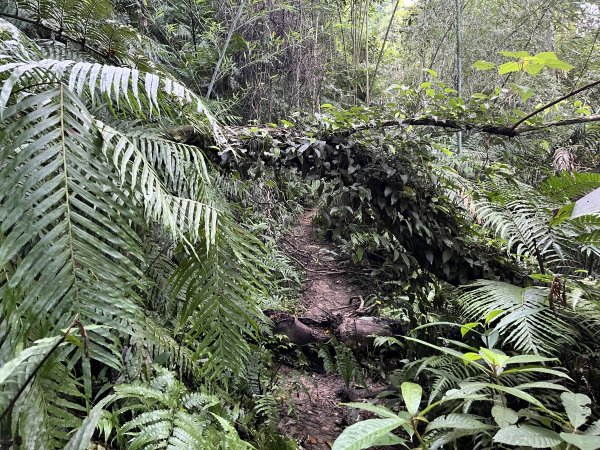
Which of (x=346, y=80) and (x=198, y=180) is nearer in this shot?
(x=198, y=180)

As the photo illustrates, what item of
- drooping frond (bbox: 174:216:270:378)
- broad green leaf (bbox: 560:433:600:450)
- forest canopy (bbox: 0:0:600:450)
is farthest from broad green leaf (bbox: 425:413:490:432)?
drooping frond (bbox: 174:216:270:378)

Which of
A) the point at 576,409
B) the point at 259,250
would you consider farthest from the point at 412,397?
the point at 259,250

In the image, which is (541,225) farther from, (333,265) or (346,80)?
(346,80)

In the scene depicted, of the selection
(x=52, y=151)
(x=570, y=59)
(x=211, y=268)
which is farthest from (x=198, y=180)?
(x=570, y=59)

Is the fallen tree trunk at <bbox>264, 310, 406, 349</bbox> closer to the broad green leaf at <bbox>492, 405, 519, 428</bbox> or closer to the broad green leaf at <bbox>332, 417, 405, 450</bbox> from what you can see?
the broad green leaf at <bbox>492, 405, 519, 428</bbox>

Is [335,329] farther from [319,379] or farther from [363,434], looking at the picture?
[363,434]

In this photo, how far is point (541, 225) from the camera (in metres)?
1.81

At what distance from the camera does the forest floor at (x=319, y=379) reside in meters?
2.21

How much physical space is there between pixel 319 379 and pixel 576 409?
6.72 ft

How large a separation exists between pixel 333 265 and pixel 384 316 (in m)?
1.36

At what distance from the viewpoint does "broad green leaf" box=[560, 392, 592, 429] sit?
2.95 ft

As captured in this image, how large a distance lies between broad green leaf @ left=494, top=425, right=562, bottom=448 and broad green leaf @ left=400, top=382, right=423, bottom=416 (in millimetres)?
179

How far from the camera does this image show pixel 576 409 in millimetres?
946

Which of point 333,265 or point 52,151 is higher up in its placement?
point 52,151
